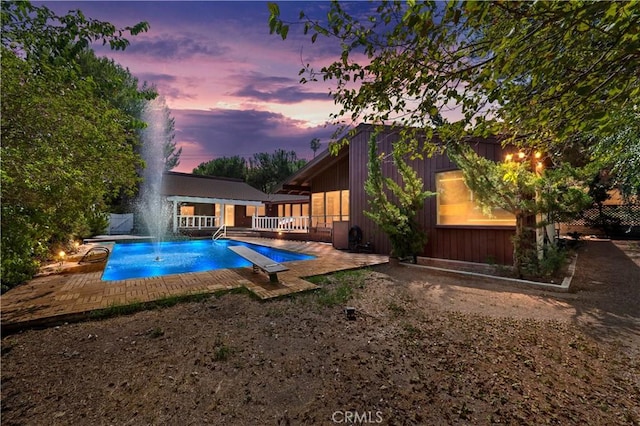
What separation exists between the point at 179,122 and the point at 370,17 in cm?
3581

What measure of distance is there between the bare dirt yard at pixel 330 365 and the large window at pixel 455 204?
4144 mm

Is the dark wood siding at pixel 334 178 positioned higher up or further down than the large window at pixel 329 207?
higher up

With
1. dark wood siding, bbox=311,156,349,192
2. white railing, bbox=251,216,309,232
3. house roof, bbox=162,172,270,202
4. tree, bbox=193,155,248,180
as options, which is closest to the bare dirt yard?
dark wood siding, bbox=311,156,349,192

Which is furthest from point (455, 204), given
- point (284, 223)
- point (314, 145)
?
point (314, 145)

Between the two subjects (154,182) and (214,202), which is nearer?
(214,202)

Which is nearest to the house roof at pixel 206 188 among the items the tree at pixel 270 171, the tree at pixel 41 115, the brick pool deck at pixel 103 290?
the tree at pixel 270 171

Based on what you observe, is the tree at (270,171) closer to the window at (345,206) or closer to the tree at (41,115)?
the window at (345,206)

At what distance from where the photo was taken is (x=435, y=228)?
8414mm

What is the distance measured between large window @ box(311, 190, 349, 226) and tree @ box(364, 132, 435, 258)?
19.8ft

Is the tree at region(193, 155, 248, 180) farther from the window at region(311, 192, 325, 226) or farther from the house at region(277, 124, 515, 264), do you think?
the house at region(277, 124, 515, 264)

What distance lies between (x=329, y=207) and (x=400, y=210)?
23.9 feet

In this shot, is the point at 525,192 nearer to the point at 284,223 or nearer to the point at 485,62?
the point at 485,62

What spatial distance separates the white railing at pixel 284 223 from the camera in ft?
51.5

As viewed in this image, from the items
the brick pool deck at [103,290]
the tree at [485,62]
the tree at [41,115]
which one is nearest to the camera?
the tree at [485,62]
